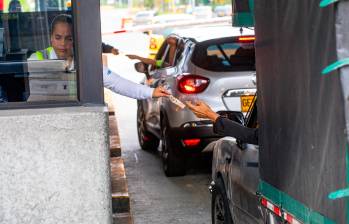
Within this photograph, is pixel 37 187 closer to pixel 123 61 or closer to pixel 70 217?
pixel 70 217

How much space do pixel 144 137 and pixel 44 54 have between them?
291 inches

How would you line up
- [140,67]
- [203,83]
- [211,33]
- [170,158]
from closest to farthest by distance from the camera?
[203,83]
[170,158]
[211,33]
[140,67]

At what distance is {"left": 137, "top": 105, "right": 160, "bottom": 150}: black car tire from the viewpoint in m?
11.7

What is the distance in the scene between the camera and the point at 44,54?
4430 millimetres

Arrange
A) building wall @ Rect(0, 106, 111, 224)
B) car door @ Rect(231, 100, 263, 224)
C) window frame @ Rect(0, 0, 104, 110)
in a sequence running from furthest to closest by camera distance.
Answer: car door @ Rect(231, 100, 263, 224), window frame @ Rect(0, 0, 104, 110), building wall @ Rect(0, 106, 111, 224)

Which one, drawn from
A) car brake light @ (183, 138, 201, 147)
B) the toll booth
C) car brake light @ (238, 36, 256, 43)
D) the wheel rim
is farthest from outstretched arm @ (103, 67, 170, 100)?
car brake light @ (238, 36, 256, 43)

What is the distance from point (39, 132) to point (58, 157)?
0.58 ft

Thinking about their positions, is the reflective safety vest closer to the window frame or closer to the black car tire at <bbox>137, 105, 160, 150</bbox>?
the window frame

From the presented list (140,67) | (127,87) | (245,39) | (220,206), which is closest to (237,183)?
(220,206)

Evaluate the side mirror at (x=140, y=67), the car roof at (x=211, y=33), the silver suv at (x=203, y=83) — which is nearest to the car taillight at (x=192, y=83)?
the silver suv at (x=203, y=83)

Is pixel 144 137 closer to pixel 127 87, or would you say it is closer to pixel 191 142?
pixel 191 142

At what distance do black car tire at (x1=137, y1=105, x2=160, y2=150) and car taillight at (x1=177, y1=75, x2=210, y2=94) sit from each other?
2.36m

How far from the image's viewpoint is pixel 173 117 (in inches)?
372

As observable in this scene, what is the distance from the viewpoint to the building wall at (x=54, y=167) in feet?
13.5
